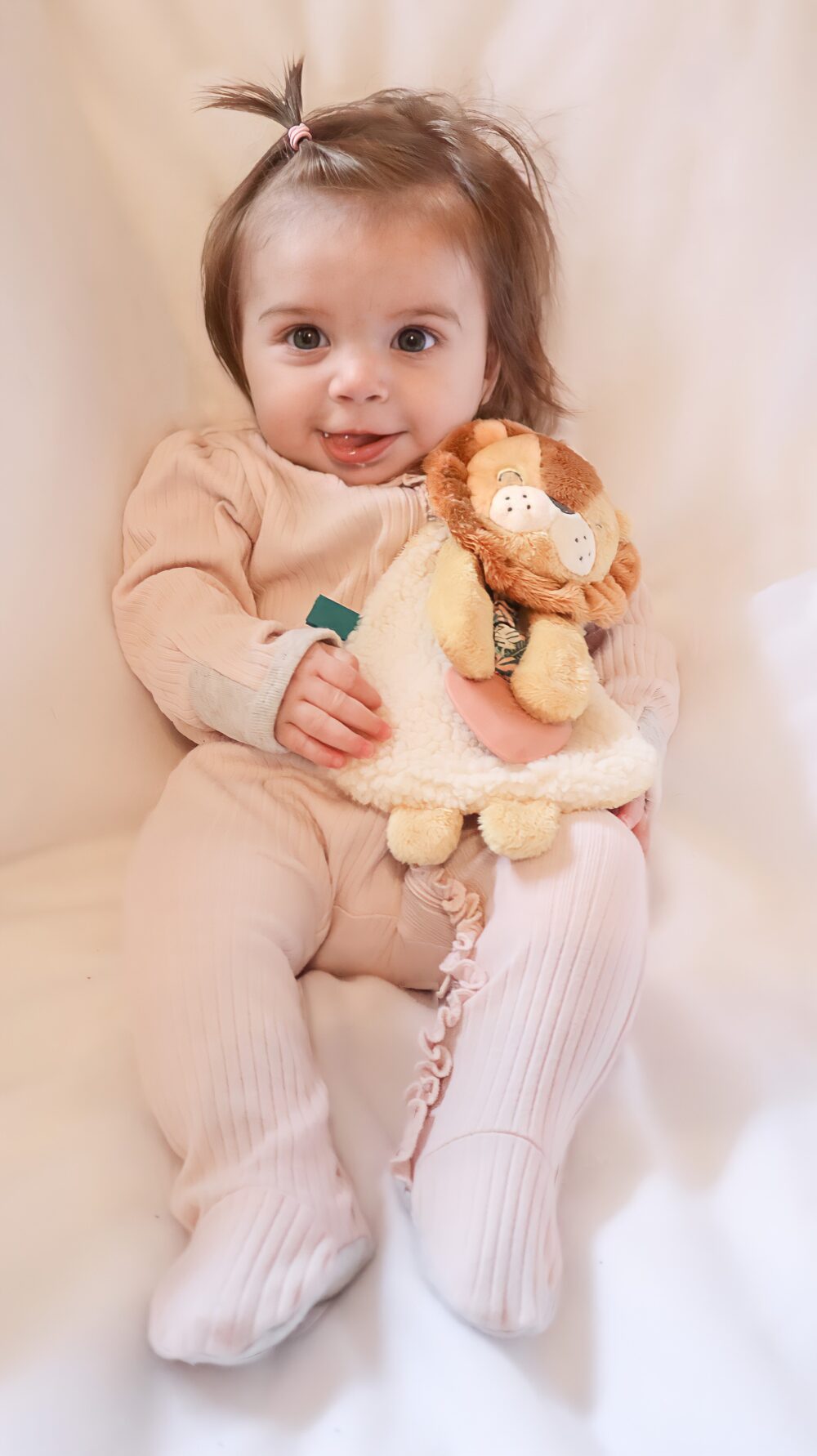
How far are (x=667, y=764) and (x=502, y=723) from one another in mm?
294

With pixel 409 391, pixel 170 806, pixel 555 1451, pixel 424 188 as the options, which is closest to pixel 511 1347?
pixel 555 1451

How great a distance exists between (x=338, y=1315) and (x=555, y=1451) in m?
0.14

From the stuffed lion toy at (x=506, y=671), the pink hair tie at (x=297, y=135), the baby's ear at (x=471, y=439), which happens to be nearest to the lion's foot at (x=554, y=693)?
the stuffed lion toy at (x=506, y=671)

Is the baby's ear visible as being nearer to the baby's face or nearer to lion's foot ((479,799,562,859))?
the baby's face

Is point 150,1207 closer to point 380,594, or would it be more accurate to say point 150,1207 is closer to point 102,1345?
point 102,1345

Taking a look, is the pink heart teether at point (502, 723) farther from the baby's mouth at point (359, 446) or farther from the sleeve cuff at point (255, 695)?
the baby's mouth at point (359, 446)

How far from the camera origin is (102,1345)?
1.85ft

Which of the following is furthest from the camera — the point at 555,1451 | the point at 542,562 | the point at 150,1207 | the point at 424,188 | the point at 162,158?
the point at 162,158

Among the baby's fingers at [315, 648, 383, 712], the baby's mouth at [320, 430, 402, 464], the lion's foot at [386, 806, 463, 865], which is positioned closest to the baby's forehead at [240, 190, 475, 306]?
the baby's mouth at [320, 430, 402, 464]

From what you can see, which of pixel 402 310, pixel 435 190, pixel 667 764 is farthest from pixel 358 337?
pixel 667 764

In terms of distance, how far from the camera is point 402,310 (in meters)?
0.90

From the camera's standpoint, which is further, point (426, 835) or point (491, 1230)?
point (426, 835)

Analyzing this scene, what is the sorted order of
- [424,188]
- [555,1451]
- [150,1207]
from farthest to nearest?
1. [424,188]
2. [150,1207]
3. [555,1451]

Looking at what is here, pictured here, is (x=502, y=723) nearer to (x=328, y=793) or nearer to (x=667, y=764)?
(x=328, y=793)
